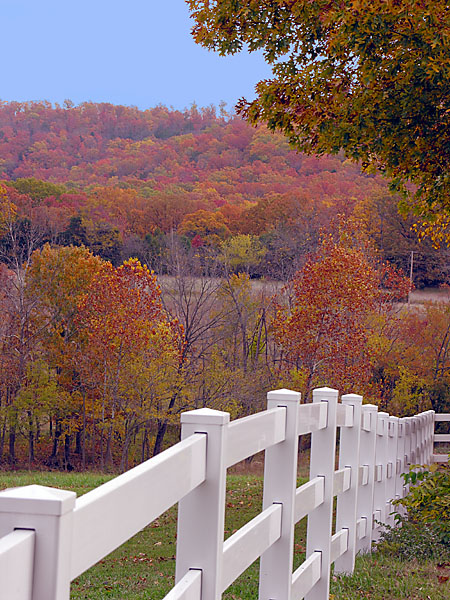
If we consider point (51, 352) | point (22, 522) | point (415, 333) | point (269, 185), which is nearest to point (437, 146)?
point (22, 522)

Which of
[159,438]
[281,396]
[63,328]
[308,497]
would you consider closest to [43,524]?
[281,396]

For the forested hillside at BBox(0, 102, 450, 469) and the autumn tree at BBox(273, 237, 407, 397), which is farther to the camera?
the forested hillside at BBox(0, 102, 450, 469)

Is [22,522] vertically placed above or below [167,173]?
below

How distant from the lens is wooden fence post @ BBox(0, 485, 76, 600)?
1.28 m

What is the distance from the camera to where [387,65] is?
7230 mm

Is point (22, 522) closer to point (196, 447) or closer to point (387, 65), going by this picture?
point (196, 447)

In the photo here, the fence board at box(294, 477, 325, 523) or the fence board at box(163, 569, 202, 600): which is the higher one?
the fence board at box(163, 569, 202, 600)

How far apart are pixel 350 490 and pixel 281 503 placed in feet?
9.15

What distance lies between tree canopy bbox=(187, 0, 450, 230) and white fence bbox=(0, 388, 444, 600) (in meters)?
3.05

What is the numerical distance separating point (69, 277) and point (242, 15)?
1146 inches

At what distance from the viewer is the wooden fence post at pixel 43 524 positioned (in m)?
1.28

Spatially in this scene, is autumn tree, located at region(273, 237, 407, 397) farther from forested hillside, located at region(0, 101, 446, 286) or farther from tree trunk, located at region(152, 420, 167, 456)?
forested hillside, located at region(0, 101, 446, 286)

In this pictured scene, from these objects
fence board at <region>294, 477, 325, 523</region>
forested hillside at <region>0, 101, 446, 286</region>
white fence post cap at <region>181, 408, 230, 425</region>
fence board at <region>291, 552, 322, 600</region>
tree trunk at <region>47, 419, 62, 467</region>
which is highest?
forested hillside at <region>0, 101, 446, 286</region>

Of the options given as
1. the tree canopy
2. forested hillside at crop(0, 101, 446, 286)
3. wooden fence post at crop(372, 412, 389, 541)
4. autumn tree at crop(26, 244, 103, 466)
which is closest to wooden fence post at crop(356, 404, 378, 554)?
wooden fence post at crop(372, 412, 389, 541)
